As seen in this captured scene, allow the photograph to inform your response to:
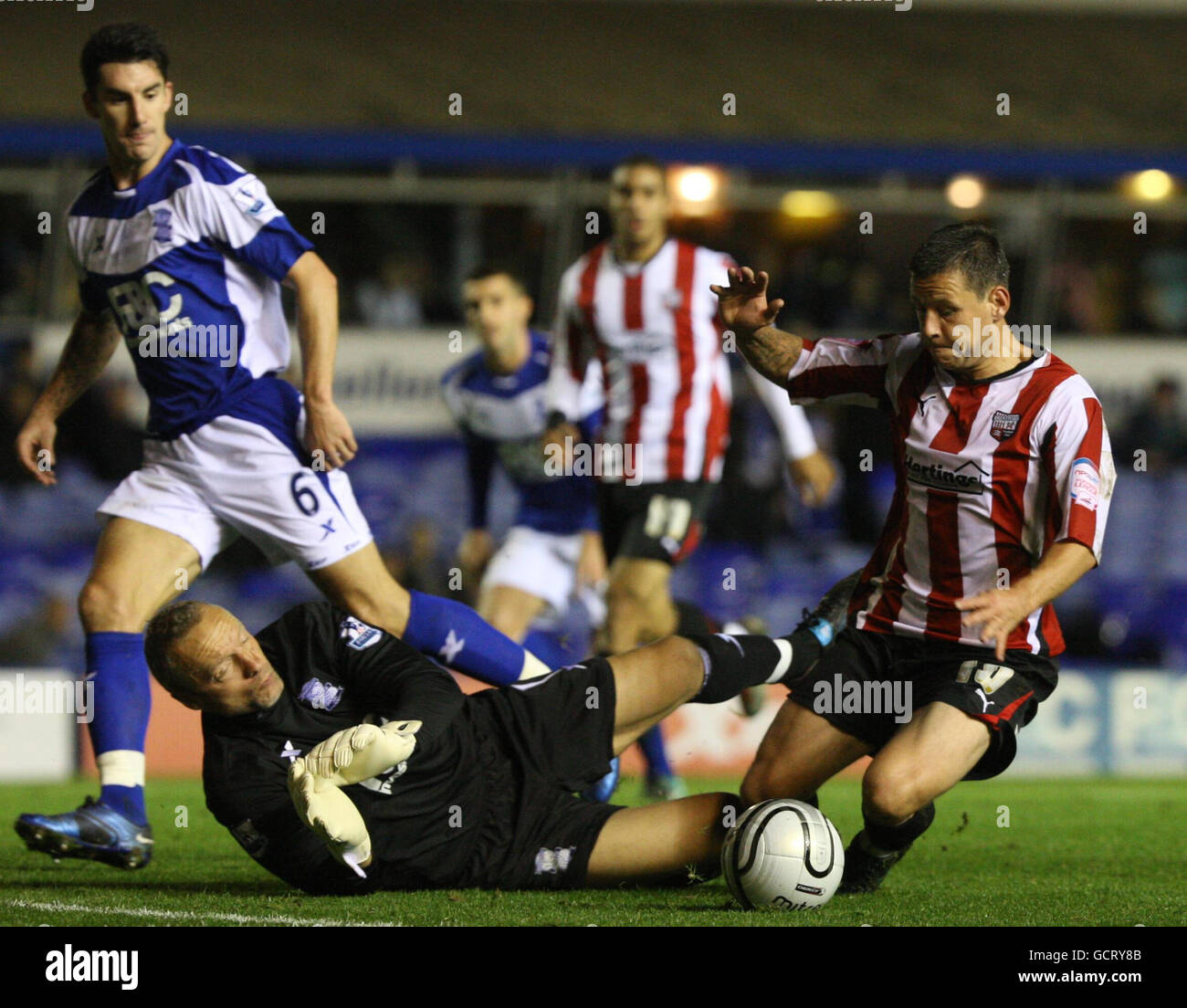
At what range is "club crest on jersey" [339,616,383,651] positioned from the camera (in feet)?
15.0

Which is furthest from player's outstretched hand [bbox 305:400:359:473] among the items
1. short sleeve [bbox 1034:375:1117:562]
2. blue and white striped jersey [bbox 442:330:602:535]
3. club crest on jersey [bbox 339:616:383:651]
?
blue and white striped jersey [bbox 442:330:602:535]

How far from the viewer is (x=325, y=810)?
3.95m

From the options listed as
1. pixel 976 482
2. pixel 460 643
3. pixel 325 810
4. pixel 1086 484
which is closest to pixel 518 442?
pixel 460 643

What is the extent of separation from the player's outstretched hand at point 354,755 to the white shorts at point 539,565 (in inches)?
170

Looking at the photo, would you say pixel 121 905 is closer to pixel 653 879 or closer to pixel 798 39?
pixel 653 879

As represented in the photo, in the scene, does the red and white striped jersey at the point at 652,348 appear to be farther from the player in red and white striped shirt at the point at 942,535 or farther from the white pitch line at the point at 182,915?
the white pitch line at the point at 182,915

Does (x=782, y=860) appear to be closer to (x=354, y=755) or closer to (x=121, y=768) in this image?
(x=354, y=755)

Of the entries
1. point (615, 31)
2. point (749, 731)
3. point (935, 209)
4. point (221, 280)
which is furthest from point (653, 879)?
point (615, 31)

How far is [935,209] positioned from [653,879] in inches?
462

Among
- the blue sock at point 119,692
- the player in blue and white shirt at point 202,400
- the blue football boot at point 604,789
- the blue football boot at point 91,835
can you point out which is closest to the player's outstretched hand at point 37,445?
the player in blue and white shirt at point 202,400

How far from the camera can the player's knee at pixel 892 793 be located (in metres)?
4.49

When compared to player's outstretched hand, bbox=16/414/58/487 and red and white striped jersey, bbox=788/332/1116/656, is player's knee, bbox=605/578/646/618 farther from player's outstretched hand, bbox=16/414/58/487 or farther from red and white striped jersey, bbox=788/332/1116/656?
player's outstretched hand, bbox=16/414/58/487

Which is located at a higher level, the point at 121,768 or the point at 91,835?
the point at 121,768

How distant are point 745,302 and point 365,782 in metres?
1.84
